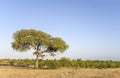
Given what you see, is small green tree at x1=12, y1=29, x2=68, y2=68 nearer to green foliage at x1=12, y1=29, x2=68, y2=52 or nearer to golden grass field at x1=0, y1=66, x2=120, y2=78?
green foliage at x1=12, y1=29, x2=68, y2=52

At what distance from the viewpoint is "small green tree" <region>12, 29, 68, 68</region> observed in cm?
4956

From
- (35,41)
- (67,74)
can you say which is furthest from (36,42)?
(67,74)

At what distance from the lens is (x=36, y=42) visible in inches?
1971

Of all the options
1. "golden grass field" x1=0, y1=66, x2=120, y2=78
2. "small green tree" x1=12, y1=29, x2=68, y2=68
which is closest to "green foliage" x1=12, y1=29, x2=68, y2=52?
"small green tree" x1=12, y1=29, x2=68, y2=68

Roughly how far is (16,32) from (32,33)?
139 inches

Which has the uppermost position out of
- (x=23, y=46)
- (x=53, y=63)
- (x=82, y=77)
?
(x=23, y=46)

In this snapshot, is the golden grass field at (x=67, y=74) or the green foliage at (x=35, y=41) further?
the green foliage at (x=35, y=41)

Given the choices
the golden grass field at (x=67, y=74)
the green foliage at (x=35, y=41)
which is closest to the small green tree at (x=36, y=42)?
the green foliage at (x=35, y=41)

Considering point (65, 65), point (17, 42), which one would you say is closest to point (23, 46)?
point (17, 42)

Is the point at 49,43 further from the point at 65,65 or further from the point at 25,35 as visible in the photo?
the point at 65,65

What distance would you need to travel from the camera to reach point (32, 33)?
166 ft

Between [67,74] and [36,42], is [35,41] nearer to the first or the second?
[36,42]

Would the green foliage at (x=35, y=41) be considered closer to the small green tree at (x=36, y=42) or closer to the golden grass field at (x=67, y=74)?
the small green tree at (x=36, y=42)

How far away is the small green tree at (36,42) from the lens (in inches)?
1951
